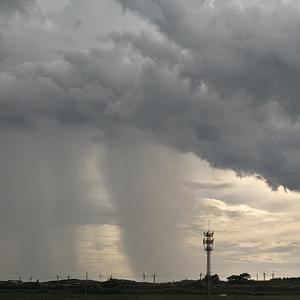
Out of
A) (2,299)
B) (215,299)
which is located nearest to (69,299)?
(2,299)

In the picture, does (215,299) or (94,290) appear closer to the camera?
(215,299)

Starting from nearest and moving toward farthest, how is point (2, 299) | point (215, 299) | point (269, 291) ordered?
point (2, 299) < point (215, 299) < point (269, 291)

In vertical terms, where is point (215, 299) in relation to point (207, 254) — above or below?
below

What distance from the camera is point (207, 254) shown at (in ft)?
654

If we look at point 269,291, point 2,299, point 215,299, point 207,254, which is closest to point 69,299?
point 2,299

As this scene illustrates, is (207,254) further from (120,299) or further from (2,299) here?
(2,299)

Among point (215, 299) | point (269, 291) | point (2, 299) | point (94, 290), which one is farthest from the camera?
point (269, 291)

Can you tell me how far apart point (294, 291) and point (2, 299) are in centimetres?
10610

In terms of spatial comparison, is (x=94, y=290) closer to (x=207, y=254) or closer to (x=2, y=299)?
(x=207, y=254)

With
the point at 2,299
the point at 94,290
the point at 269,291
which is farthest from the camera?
the point at 269,291

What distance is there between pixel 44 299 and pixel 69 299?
5759mm

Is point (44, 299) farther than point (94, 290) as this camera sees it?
No

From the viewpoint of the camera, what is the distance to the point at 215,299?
139125 millimetres

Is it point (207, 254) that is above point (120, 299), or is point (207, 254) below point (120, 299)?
above
